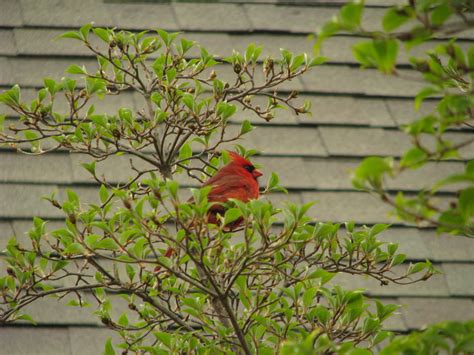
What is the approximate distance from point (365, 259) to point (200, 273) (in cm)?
41

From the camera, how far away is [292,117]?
12.6ft

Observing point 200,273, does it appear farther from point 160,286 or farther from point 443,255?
point 443,255

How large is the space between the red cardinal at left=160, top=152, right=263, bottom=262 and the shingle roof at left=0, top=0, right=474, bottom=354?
56cm

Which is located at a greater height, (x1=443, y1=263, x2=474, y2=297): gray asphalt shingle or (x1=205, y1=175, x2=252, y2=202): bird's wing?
(x1=205, y1=175, x2=252, y2=202): bird's wing

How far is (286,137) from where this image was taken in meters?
3.77

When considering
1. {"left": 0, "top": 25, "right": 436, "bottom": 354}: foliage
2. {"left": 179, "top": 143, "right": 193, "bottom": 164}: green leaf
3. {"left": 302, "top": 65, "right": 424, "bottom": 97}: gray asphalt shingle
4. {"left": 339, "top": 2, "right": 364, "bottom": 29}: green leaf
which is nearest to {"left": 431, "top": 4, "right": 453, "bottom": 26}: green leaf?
{"left": 339, "top": 2, "right": 364, "bottom": 29}: green leaf

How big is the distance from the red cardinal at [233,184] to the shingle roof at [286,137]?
0.56 metres

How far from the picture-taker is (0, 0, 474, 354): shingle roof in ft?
10.9

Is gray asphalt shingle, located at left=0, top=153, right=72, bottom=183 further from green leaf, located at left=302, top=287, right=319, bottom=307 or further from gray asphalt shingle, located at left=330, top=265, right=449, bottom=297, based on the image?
green leaf, located at left=302, top=287, right=319, bottom=307

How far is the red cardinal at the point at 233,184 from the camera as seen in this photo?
277 centimetres

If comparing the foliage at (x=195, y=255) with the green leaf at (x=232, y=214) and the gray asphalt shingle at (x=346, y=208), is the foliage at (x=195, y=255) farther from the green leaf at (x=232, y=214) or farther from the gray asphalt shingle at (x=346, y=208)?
the gray asphalt shingle at (x=346, y=208)

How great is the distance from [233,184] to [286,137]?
0.99 m

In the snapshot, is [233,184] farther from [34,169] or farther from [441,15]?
[441,15]

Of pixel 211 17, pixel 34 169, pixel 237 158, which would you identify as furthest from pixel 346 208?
pixel 34 169
